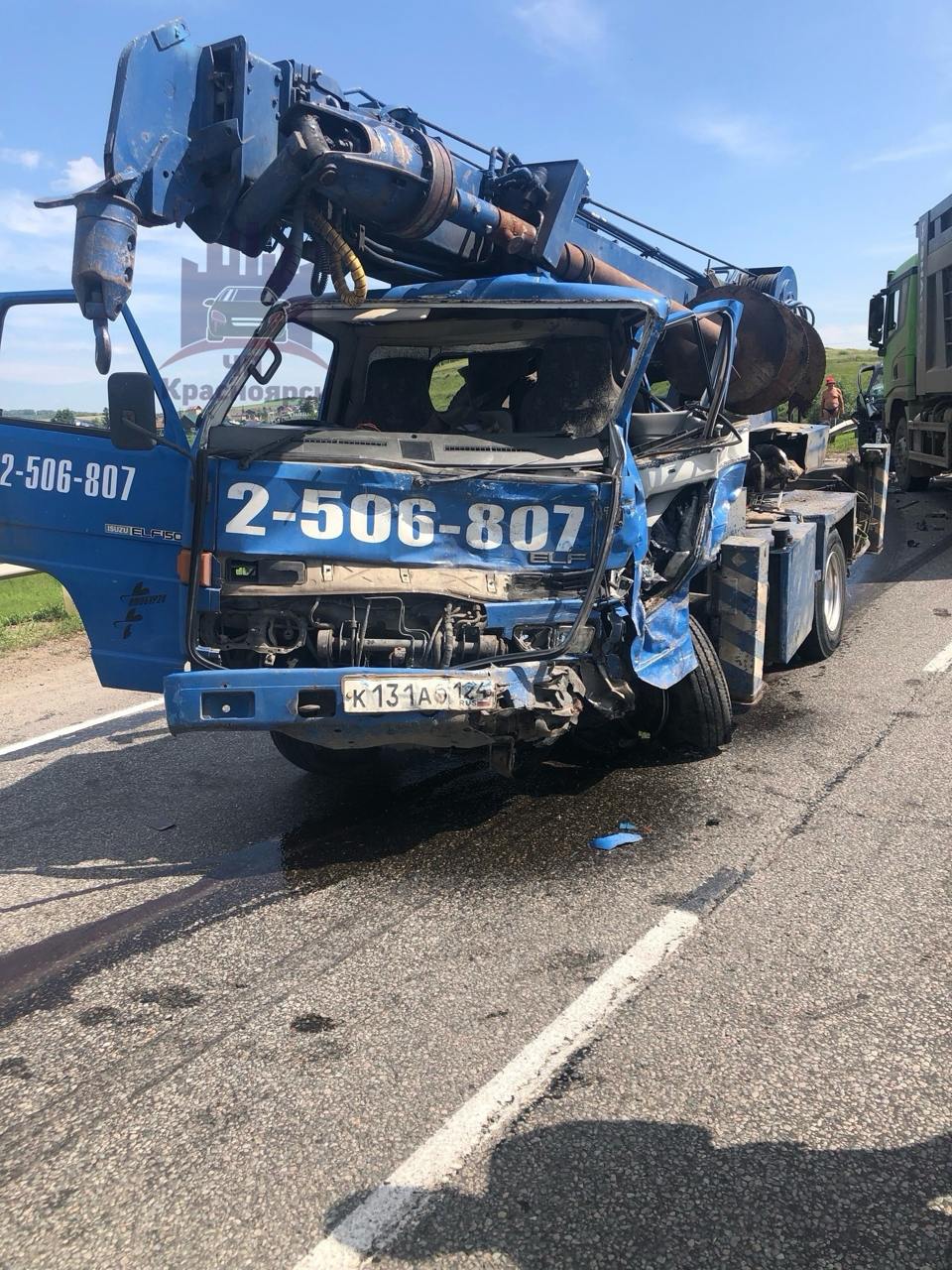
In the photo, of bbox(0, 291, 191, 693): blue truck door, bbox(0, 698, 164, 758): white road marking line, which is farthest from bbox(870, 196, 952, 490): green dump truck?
bbox(0, 291, 191, 693): blue truck door

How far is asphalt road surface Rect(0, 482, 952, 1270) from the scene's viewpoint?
244 centimetres

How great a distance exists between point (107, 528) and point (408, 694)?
1.66 m

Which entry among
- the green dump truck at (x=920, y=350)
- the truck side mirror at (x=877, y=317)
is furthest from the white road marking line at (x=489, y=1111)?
the truck side mirror at (x=877, y=317)

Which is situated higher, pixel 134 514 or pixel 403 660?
pixel 134 514

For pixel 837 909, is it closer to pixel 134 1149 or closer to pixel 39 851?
pixel 134 1149

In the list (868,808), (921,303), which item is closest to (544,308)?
(868,808)

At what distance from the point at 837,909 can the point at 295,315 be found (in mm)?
3871

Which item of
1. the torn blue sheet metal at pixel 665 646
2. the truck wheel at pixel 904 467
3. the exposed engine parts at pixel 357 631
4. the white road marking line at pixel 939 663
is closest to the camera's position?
the exposed engine parts at pixel 357 631

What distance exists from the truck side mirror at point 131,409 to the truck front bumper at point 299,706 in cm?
103

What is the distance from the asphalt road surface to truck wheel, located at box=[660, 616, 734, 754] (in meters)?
0.19

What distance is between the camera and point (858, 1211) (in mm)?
2418

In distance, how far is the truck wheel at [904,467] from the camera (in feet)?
49.1

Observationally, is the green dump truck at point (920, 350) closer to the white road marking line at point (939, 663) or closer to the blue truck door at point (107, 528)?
the white road marking line at point (939, 663)

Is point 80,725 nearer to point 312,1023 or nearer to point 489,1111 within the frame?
point 312,1023
